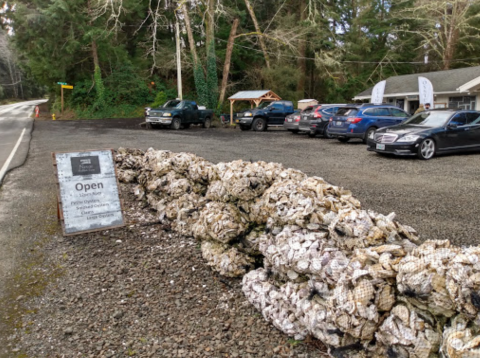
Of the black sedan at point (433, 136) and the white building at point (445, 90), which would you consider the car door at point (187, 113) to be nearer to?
the black sedan at point (433, 136)

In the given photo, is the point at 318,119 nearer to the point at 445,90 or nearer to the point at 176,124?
the point at 176,124

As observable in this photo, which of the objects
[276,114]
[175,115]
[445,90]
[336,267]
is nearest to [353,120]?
[276,114]

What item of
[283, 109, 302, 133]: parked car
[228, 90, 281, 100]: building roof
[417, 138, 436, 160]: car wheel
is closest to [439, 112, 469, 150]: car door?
[417, 138, 436, 160]: car wheel

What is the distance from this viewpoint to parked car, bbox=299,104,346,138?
1769cm

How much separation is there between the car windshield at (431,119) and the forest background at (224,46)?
1871 centimetres

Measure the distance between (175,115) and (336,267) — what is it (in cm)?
2138

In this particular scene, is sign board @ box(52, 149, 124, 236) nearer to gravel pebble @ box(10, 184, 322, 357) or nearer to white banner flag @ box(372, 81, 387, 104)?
gravel pebble @ box(10, 184, 322, 357)

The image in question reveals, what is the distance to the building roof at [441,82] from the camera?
2577 centimetres

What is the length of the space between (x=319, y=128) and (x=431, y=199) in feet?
38.0

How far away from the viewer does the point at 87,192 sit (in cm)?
530

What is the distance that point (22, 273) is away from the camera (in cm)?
423

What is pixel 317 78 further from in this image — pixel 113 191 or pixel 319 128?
pixel 113 191

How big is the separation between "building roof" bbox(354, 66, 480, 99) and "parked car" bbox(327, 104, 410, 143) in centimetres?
1209

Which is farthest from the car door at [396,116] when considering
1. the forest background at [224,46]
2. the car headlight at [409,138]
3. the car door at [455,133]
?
the forest background at [224,46]
